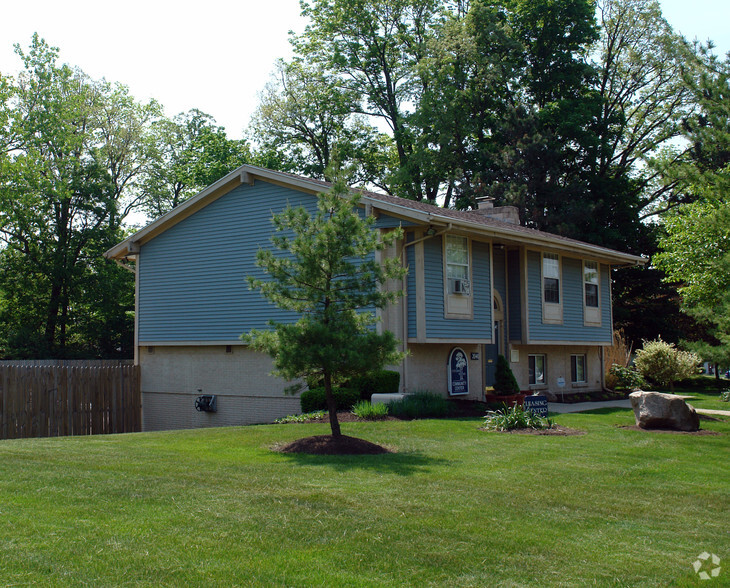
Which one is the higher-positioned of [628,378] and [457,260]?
[457,260]

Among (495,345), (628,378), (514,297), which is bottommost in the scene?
(628,378)

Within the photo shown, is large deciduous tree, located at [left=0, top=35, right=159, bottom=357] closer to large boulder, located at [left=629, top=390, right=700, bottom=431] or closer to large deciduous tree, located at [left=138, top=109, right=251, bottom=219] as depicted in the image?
large deciduous tree, located at [left=138, top=109, right=251, bottom=219]

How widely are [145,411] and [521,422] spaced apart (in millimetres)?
12658

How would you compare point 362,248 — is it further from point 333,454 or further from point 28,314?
point 28,314

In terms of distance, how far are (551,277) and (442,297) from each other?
19.2 ft

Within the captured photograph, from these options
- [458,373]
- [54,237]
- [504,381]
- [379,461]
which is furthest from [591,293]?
[54,237]

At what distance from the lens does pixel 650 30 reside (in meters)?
38.4

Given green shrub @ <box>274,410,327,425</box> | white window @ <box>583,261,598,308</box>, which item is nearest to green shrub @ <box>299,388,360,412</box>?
green shrub @ <box>274,410,327,425</box>

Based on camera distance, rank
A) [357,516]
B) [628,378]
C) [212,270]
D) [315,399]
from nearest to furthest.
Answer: [357,516] < [315,399] < [212,270] < [628,378]

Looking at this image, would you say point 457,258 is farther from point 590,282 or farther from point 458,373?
point 590,282

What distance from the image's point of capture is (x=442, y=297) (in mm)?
18688

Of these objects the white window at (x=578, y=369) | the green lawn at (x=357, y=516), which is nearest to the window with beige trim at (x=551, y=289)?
the white window at (x=578, y=369)

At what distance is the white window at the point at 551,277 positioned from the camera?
899 inches

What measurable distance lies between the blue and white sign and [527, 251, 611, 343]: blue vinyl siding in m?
3.13
